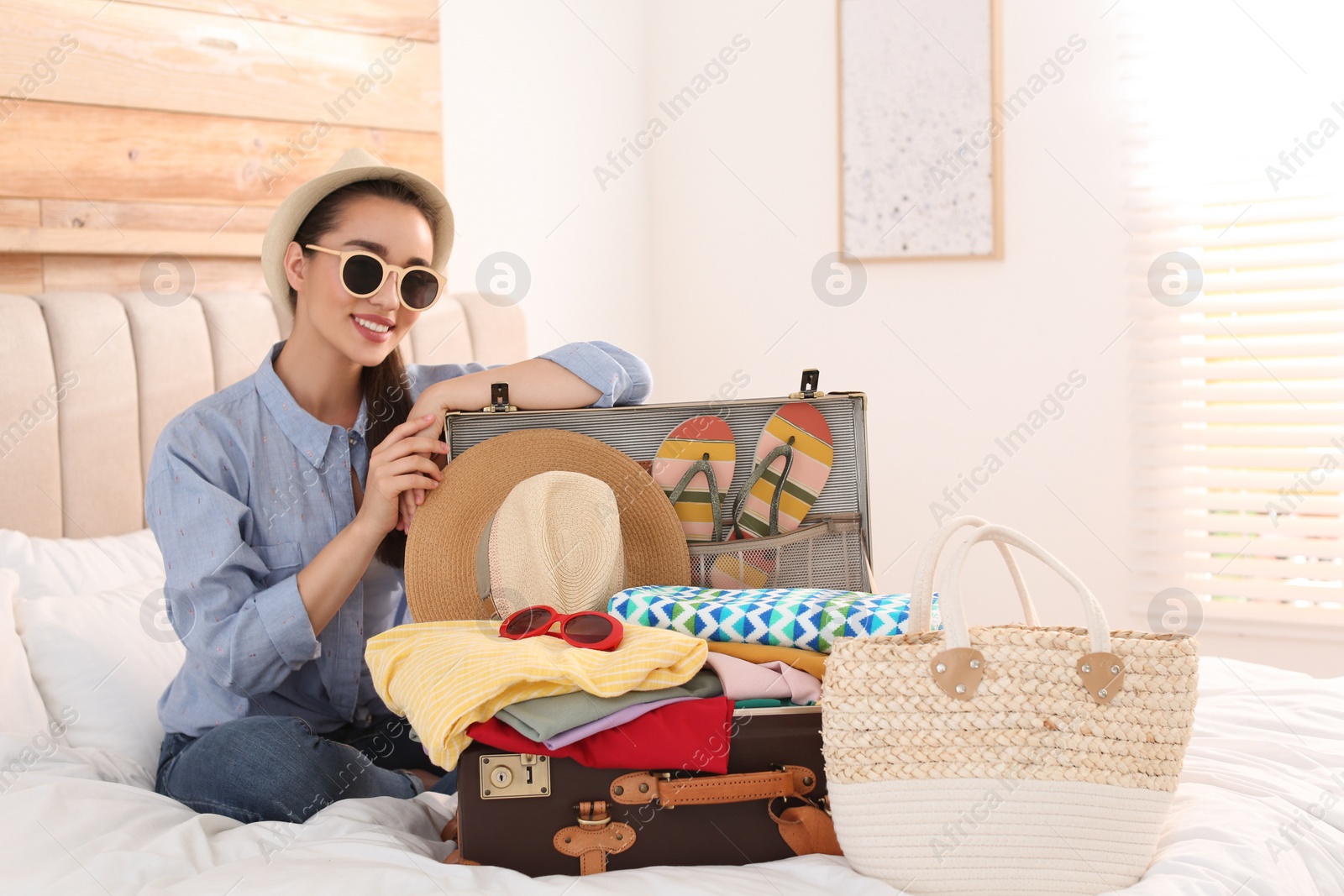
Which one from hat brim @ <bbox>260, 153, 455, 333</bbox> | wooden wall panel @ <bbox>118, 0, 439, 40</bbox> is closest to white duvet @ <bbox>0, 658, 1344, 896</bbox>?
hat brim @ <bbox>260, 153, 455, 333</bbox>

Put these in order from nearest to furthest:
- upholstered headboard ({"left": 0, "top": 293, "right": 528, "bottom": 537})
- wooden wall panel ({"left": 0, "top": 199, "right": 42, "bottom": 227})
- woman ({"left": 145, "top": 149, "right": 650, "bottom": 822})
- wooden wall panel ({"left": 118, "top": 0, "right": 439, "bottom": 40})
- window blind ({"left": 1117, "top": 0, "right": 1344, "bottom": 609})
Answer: woman ({"left": 145, "top": 149, "right": 650, "bottom": 822}), upholstered headboard ({"left": 0, "top": 293, "right": 528, "bottom": 537}), wooden wall panel ({"left": 0, "top": 199, "right": 42, "bottom": 227}), wooden wall panel ({"left": 118, "top": 0, "right": 439, "bottom": 40}), window blind ({"left": 1117, "top": 0, "right": 1344, "bottom": 609})

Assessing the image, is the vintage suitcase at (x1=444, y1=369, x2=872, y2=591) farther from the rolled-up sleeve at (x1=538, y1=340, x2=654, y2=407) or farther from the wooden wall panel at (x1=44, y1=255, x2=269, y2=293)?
the wooden wall panel at (x1=44, y1=255, x2=269, y2=293)

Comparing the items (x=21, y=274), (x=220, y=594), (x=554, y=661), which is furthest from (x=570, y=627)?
(x=21, y=274)

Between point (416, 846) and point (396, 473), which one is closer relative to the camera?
point (416, 846)

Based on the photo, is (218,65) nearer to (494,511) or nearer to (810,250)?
(494,511)

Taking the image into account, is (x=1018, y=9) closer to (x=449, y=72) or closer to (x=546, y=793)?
(x=449, y=72)

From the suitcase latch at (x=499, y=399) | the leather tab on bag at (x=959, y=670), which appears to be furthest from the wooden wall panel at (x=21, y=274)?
the leather tab on bag at (x=959, y=670)

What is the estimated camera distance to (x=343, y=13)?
247 centimetres

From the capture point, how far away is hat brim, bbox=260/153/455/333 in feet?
5.01

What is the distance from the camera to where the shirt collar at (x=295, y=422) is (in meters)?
1.52

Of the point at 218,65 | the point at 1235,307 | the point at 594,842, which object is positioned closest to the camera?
the point at 594,842

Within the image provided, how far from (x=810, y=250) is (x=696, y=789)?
7.94 feet

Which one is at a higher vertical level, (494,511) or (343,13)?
(343,13)

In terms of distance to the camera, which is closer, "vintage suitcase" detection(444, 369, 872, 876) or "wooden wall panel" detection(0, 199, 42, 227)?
"vintage suitcase" detection(444, 369, 872, 876)
